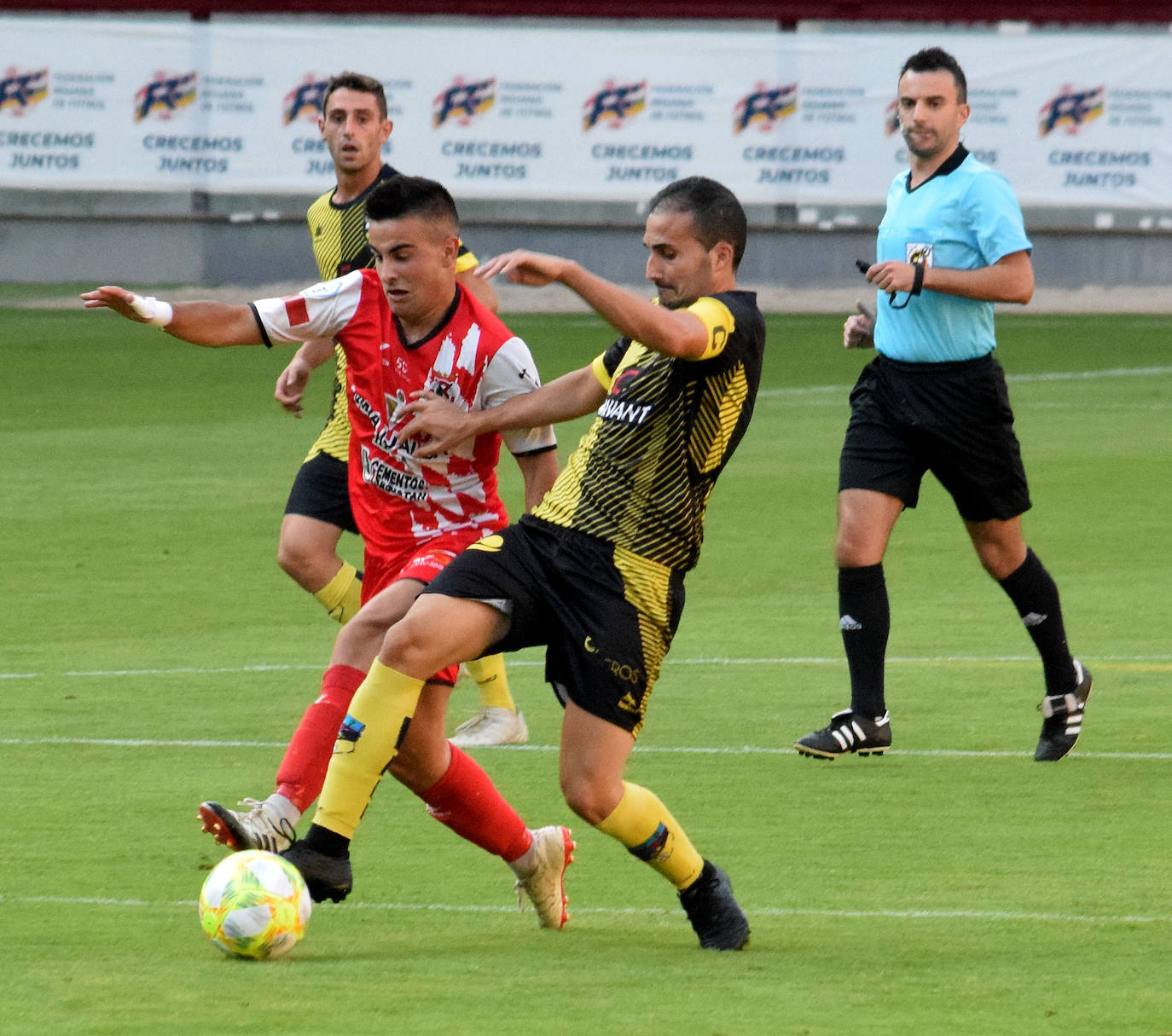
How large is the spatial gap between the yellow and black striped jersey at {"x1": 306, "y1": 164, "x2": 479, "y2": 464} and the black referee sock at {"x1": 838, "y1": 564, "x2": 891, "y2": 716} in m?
1.81

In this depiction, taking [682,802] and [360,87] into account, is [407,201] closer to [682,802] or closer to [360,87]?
[682,802]

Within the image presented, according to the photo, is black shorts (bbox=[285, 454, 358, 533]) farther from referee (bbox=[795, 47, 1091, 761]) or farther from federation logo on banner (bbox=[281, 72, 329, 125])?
federation logo on banner (bbox=[281, 72, 329, 125])

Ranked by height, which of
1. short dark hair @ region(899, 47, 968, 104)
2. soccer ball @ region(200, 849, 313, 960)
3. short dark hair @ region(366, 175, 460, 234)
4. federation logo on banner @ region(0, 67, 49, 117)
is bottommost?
federation logo on banner @ region(0, 67, 49, 117)

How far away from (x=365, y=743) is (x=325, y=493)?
109 inches

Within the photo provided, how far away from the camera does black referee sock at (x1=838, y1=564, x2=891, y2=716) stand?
286 inches

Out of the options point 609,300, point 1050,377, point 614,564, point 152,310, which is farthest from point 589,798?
point 1050,377

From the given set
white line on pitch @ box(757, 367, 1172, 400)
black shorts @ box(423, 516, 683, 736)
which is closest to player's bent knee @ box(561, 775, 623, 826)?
black shorts @ box(423, 516, 683, 736)

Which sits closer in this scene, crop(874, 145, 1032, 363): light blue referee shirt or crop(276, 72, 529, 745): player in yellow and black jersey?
crop(874, 145, 1032, 363): light blue referee shirt

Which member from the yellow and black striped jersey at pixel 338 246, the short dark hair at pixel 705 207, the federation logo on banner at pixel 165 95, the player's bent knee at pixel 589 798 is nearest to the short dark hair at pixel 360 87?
the yellow and black striped jersey at pixel 338 246

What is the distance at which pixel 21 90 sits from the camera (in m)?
28.5

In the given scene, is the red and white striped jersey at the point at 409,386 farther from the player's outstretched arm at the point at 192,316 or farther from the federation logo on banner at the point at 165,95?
the federation logo on banner at the point at 165,95

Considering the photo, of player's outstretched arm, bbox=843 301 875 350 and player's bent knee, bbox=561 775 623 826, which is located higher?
player's outstretched arm, bbox=843 301 875 350

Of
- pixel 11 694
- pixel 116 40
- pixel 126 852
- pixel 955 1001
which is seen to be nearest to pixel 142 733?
pixel 11 694

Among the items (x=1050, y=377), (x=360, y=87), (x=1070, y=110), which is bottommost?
(x=1050, y=377)
